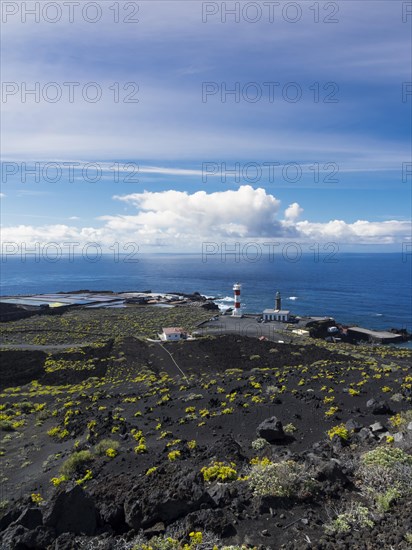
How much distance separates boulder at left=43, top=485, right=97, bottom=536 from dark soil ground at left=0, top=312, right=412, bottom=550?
0.08 feet

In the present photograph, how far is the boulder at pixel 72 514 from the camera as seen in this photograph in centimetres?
979

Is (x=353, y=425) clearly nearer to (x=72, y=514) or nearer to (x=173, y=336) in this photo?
(x=72, y=514)

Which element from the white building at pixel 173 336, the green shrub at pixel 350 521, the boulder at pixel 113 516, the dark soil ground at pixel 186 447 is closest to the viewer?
the green shrub at pixel 350 521

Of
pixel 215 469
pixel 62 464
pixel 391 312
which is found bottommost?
pixel 391 312

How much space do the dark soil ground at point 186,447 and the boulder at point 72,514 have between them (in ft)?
0.08

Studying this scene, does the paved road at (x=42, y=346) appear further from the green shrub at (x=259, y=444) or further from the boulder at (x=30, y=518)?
the boulder at (x=30, y=518)

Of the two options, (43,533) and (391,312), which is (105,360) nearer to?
(43,533)

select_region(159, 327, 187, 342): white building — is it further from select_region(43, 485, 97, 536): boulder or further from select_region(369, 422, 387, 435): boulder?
select_region(43, 485, 97, 536): boulder

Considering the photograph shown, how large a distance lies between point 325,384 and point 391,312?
267 feet

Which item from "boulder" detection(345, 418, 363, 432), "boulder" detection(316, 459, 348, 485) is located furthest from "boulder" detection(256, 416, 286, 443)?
"boulder" detection(316, 459, 348, 485)

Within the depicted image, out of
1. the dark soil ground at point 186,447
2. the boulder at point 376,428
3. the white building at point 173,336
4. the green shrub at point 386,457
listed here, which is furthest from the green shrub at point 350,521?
the white building at point 173,336

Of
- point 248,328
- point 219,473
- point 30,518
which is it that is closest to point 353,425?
point 219,473

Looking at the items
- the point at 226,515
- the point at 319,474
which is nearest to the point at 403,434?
the point at 319,474

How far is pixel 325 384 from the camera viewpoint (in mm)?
24047
